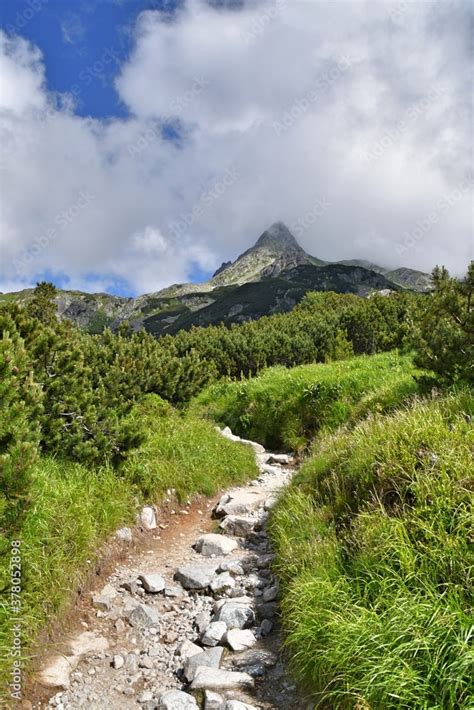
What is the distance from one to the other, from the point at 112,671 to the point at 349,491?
358cm

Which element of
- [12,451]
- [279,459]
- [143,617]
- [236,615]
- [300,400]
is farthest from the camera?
[300,400]

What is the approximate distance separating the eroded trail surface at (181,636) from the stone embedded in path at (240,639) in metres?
0.01

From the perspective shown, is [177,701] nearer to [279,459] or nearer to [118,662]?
[118,662]

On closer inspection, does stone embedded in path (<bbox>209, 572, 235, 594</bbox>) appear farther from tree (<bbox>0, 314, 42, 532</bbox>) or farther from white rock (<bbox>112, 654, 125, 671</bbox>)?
tree (<bbox>0, 314, 42, 532</bbox>)

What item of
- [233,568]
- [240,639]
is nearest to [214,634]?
[240,639]

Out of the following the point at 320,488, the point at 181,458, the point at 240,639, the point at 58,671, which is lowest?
the point at 240,639

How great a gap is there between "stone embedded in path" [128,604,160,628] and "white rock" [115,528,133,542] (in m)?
1.52

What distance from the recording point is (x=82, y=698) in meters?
4.25

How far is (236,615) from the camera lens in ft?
18.2

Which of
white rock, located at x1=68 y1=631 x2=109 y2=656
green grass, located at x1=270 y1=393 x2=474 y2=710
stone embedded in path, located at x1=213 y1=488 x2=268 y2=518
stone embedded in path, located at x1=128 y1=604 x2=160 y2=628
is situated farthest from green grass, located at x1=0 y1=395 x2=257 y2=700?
green grass, located at x1=270 y1=393 x2=474 y2=710

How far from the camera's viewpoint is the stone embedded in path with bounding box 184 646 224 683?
4.59 m

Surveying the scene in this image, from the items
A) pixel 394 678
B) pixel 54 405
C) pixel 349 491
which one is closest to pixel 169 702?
pixel 394 678

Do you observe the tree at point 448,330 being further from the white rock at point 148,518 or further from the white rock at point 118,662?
the white rock at point 118,662

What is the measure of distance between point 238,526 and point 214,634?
3313 mm
